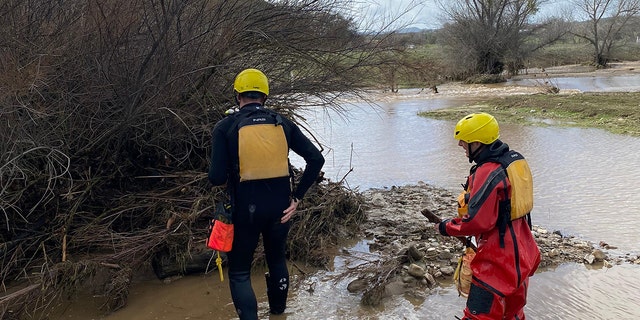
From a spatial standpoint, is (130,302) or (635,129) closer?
(130,302)

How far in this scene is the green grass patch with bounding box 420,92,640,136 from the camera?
50.0 ft

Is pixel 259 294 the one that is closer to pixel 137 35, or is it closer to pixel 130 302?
pixel 130 302

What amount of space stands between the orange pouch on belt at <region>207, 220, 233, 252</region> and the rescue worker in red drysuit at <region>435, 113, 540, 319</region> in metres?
1.56

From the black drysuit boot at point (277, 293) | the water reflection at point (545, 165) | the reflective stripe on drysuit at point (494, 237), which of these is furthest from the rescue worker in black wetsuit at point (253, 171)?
the water reflection at point (545, 165)

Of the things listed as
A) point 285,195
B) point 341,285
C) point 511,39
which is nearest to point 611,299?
point 341,285

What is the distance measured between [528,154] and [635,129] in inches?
170

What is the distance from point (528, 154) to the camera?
11703 mm

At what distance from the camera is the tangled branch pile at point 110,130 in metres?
4.73

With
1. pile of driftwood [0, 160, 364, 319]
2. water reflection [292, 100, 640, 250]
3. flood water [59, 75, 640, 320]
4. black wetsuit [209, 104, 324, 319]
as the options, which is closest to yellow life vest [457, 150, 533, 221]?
black wetsuit [209, 104, 324, 319]

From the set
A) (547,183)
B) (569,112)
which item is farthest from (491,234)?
(569,112)

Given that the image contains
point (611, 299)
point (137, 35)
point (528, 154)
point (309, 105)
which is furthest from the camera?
point (528, 154)

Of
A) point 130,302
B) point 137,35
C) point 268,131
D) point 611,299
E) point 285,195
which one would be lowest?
point 611,299

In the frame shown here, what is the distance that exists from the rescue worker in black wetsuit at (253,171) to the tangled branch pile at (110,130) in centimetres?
147

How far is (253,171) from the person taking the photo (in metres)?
3.68
